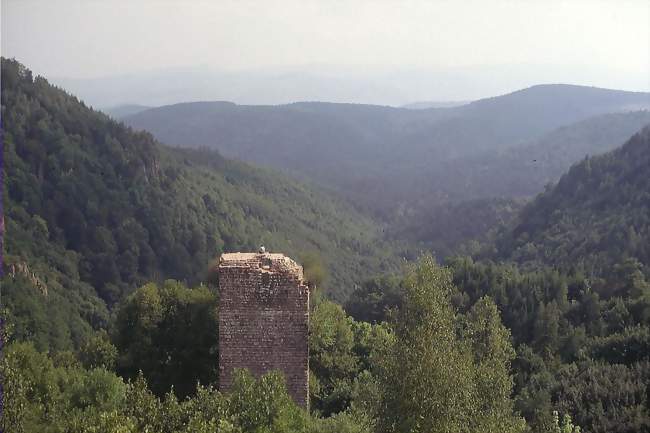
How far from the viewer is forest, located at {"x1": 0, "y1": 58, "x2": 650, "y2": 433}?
418 inches

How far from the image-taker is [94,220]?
244 ft

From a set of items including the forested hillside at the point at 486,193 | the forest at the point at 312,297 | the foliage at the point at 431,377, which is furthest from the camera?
the forested hillside at the point at 486,193

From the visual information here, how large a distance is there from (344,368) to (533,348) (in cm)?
1268

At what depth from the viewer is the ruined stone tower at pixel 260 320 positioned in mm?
13961

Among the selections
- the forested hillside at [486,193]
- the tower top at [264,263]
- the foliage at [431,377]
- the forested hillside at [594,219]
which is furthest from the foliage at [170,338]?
the forested hillside at [486,193]

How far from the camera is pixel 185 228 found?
82750 mm

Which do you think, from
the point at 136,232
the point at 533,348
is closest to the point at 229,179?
the point at 136,232

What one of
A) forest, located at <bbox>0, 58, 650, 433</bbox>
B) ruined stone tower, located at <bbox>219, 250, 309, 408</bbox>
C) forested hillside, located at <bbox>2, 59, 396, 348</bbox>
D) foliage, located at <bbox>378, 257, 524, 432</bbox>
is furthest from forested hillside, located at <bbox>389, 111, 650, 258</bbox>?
foliage, located at <bbox>378, 257, 524, 432</bbox>

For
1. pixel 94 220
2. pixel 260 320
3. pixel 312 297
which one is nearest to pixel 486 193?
pixel 94 220

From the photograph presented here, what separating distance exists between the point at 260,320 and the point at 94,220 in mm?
65933

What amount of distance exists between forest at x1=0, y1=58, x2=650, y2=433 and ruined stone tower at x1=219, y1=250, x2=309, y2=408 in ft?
5.24

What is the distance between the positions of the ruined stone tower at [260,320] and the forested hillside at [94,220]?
37572 millimetres

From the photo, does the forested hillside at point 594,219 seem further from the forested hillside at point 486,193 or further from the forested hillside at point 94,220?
the forested hillside at point 486,193

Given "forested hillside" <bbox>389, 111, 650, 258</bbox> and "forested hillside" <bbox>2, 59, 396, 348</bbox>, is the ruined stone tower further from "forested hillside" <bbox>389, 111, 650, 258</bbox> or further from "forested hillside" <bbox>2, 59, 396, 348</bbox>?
"forested hillside" <bbox>389, 111, 650, 258</bbox>
